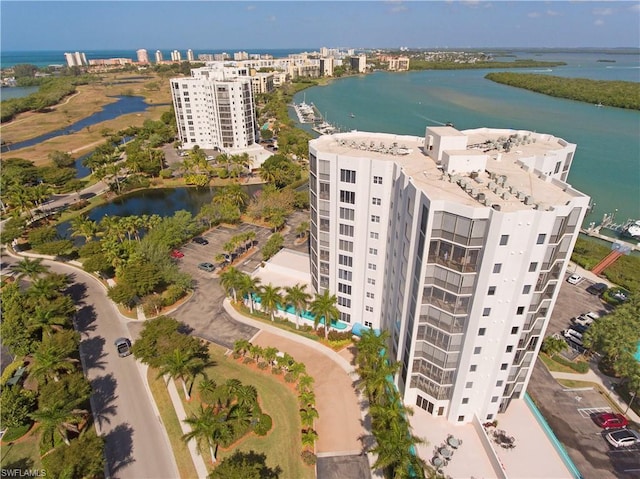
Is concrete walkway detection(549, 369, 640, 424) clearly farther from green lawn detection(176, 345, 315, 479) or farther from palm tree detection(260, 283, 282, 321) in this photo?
palm tree detection(260, 283, 282, 321)

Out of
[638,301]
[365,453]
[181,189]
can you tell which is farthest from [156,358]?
[181,189]

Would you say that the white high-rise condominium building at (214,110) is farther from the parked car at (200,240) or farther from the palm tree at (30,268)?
the palm tree at (30,268)

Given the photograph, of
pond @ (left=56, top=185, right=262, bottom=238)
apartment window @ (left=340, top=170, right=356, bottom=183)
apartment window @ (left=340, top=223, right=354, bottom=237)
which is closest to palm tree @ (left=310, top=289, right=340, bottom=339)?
apartment window @ (left=340, top=223, right=354, bottom=237)

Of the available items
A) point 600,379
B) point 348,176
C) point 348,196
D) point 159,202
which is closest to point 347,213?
point 348,196

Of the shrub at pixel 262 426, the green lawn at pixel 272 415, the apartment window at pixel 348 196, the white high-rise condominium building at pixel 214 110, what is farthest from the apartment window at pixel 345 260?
the white high-rise condominium building at pixel 214 110

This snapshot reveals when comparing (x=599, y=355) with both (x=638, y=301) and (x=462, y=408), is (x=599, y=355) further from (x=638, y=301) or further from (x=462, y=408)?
(x=462, y=408)
